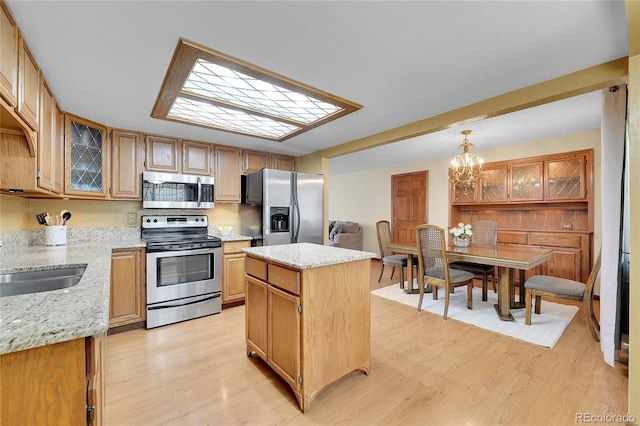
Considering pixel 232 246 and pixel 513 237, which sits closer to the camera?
pixel 232 246

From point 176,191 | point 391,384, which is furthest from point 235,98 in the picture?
point 391,384

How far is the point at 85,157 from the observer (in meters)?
2.88

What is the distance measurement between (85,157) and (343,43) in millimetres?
2917

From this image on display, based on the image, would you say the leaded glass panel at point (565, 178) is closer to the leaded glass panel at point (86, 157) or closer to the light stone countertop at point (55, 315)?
the light stone countertop at point (55, 315)

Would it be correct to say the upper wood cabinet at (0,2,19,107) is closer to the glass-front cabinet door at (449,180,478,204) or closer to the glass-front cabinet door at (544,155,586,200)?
the glass-front cabinet door at (449,180,478,204)

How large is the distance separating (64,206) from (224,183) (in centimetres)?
174

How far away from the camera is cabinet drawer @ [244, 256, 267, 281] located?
2.07 meters

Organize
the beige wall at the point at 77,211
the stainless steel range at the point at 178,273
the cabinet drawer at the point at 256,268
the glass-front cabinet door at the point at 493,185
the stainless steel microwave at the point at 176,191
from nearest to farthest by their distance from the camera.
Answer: the cabinet drawer at the point at 256,268, the beige wall at the point at 77,211, the stainless steel range at the point at 178,273, the stainless steel microwave at the point at 176,191, the glass-front cabinet door at the point at 493,185

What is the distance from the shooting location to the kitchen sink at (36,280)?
156 centimetres

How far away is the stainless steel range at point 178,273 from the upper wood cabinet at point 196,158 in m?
0.70

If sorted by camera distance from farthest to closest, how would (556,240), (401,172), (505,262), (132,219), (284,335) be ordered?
1. (401,172)
2. (556,240)
3. (132,219)
4. (505,262)
5. (284,335)

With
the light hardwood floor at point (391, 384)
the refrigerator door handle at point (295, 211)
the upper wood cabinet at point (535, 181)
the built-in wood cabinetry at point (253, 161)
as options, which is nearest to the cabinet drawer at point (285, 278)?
the light hardwood floor at point (391, 384)

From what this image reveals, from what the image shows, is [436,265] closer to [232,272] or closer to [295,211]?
[295,211]

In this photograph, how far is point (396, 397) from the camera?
72.1 inches
